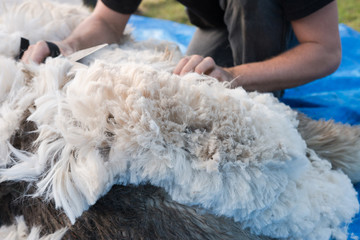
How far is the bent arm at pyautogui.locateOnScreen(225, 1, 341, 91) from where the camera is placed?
126cm

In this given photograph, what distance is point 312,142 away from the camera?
1.04 metres

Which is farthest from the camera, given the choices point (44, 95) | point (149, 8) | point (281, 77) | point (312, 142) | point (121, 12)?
point (149, 8)

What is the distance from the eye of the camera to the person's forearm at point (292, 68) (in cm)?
125

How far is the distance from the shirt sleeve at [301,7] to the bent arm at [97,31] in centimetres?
71

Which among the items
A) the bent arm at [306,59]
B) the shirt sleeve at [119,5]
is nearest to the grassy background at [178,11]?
the bent arm at [306,59]

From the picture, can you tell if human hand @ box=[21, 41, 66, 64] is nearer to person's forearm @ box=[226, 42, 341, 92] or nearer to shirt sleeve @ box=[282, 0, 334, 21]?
person's forearm @ box=[226, 42, 341, 92]

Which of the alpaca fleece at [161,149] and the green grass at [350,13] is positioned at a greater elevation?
the alpaca fleece at [161,149]

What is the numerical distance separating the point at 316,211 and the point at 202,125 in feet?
1.10

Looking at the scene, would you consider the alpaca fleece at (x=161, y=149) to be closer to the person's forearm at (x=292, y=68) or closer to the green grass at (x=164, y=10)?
the person's forearm at (x=292, y=68)

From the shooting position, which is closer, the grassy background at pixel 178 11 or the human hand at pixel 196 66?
the human hand at pixel 196 66

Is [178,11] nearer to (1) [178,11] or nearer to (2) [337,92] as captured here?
(1) [178,11]

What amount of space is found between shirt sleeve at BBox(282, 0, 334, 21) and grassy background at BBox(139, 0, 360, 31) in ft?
6.91

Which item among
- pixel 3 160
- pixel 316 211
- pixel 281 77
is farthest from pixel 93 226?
pixel 281 77

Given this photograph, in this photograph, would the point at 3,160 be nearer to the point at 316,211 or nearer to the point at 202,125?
the point at 202,125
